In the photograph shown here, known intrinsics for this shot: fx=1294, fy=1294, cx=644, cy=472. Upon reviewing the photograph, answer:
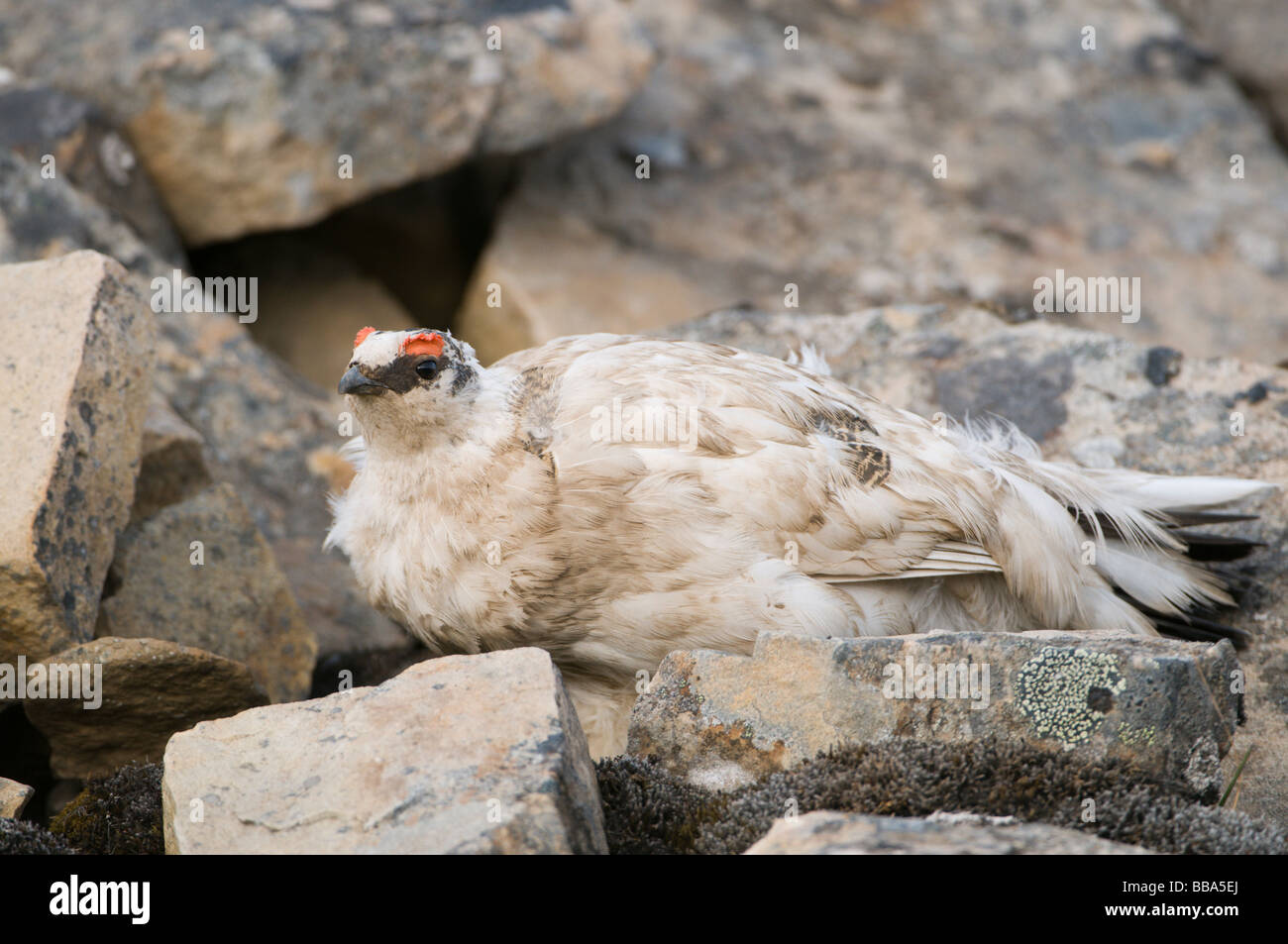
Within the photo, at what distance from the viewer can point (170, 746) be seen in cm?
365

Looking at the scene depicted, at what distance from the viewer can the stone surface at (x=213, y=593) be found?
5242 millimetres

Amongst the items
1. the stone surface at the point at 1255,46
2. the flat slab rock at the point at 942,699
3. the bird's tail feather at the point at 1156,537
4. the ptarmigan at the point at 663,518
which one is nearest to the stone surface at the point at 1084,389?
the bird's tail feather at the point at 1156,537

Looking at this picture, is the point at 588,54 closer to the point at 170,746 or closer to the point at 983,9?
the point at 983,9

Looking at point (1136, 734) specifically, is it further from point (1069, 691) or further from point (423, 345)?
point (423, 345)

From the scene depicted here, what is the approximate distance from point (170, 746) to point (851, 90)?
820 centimetres

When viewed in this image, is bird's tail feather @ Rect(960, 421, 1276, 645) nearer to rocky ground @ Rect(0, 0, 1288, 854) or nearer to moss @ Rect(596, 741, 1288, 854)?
rocky ground @ Rect(0, 0, 1288, 854)

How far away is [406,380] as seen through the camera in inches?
179

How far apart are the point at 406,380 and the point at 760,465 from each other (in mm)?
1298

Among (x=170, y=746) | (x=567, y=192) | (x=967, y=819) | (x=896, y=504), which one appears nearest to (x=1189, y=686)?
(x=967, y=819)

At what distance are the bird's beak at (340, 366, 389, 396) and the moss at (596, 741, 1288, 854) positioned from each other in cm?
164

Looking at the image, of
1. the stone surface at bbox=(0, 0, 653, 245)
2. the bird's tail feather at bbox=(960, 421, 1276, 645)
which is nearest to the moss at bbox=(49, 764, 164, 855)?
the bird's tail feather at bbox=(960, 421, 1276, 645)

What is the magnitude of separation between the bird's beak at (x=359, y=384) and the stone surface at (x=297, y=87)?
12.8 ft

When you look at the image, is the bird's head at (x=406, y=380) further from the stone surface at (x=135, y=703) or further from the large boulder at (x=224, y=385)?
the large boulder at (x=224, y=385)
